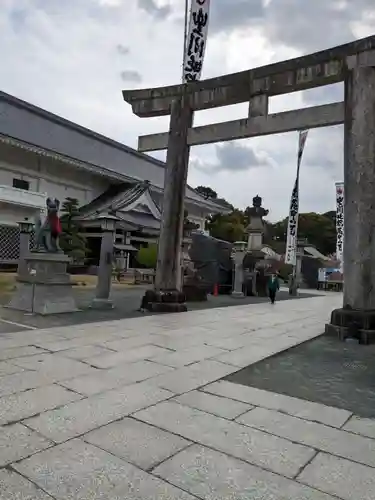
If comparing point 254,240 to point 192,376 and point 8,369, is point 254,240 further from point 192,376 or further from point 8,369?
point 8,369

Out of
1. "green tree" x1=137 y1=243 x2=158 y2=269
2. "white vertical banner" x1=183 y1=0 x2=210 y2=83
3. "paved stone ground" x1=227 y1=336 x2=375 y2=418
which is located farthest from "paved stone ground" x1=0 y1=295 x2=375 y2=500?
"green tree" x1=137 y1=243 x2=158 y2=269

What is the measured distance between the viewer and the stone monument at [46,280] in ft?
25.7

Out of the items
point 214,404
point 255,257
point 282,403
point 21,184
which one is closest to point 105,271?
point 214,404

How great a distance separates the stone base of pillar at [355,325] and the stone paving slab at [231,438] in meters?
3.92

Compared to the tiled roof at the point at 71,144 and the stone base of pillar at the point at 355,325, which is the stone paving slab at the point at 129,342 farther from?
the tiled roof at the point at 71,144

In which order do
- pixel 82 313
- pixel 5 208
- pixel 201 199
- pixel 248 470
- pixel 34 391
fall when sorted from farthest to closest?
pixel 201 199
pixel 5 208
pixel 82 313
pixel 34 391
pixel 248 470

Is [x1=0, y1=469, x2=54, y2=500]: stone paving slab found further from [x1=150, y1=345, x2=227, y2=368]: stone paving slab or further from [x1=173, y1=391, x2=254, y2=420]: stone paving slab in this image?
[x1=150, y1=345, x2=227, y2=368]: stone paving slab

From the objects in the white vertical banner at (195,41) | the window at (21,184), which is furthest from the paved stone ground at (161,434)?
the window at (21,184)

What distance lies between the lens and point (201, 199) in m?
32.7

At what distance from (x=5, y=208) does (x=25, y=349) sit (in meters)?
18.5

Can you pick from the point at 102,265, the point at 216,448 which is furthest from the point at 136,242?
the point at 216,448

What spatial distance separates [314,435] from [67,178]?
24197mm

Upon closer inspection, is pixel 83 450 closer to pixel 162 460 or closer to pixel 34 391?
pixel 162 460

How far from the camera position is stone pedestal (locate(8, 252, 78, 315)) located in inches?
307
